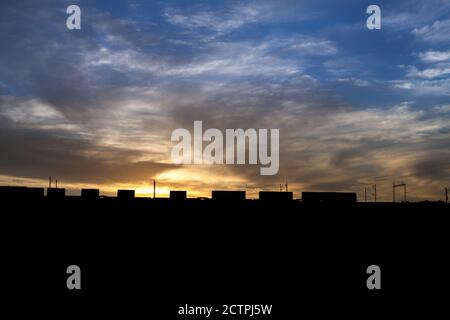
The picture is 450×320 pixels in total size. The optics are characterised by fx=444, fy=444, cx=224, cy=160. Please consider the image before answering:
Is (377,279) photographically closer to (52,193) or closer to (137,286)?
(137,286)

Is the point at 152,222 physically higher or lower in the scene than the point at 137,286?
higher

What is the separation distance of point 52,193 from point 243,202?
10.9 metres

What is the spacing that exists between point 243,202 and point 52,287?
11.8 meters

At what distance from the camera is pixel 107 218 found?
83.5 feet

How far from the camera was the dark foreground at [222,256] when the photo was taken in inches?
986

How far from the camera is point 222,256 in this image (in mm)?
26562

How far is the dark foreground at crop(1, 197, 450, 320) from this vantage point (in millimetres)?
25047

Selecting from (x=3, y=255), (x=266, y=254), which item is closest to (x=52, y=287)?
(x=3, y=255)

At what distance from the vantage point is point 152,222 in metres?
25.8

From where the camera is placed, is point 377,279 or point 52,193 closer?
point 52,193
